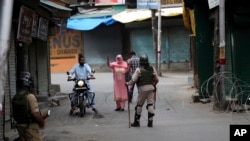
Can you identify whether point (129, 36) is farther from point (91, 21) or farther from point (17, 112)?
point (17, 112)

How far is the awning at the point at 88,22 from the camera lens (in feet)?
98.5

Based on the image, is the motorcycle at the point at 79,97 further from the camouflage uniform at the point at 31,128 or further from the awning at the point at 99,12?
the awning at the point at 99,12

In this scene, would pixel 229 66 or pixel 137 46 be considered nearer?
pixel 229 66

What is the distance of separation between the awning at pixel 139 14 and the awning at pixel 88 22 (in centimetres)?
56

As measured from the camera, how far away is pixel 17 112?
634 cm

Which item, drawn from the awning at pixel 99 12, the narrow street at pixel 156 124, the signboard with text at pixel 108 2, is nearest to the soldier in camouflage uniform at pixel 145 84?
the narrow street at pixel 156 124

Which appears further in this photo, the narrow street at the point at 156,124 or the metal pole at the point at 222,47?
the metal pole at the point at 222,47

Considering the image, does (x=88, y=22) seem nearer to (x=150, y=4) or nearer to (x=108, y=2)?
(x=108, y=2)

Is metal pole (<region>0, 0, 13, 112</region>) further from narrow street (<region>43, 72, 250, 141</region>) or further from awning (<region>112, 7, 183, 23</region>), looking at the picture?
awning (<region>112, 7, 183, 23</region>)

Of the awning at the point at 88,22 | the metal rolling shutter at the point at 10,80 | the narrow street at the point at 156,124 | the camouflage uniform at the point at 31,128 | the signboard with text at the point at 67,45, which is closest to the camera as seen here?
the camouflage uniform at the point at 31,128

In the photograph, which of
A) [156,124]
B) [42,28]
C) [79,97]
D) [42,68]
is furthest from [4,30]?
[42,68]

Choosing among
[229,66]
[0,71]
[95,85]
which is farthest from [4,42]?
[95,85]

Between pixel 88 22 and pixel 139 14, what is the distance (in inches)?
140

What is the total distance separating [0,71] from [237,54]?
10855mm
